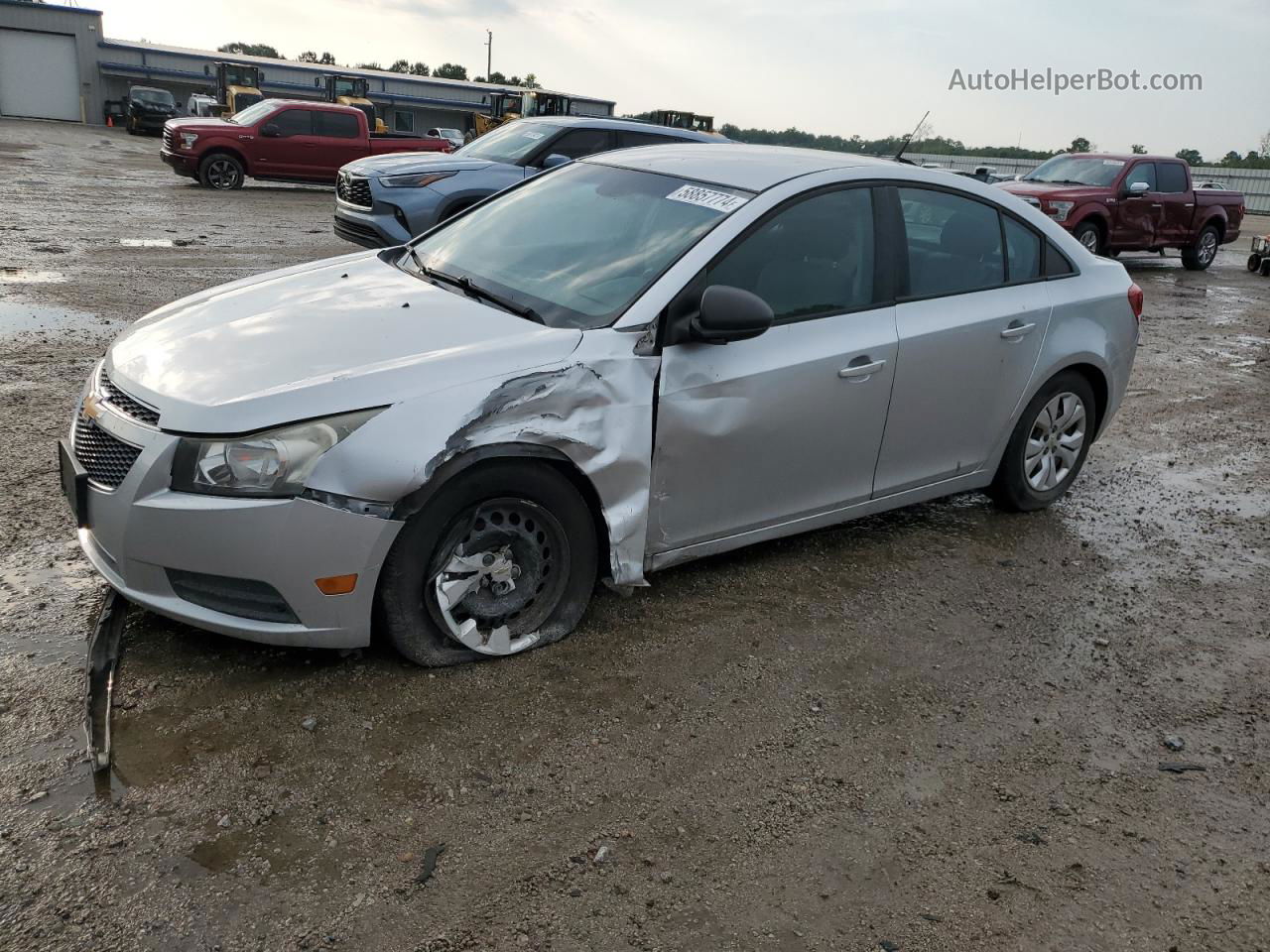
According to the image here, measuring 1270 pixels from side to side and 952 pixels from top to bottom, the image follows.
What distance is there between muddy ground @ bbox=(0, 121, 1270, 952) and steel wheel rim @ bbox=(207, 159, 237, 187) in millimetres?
16354

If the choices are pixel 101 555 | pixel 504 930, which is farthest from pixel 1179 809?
pixel 101 555

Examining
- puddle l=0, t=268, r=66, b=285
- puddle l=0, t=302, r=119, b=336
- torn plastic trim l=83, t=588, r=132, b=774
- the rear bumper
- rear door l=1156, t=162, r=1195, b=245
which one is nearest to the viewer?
torn plastic trim l=83, t=588, r=132, b=774

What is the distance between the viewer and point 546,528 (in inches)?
135

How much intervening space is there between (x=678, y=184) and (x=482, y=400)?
152 cm

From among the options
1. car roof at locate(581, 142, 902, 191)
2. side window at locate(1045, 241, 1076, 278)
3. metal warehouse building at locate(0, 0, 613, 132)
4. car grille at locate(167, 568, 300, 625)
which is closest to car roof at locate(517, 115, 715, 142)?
car roof at locate(581, 142, 902, 191)

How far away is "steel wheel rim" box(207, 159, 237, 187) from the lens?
19500 mm

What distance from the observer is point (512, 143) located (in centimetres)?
1166

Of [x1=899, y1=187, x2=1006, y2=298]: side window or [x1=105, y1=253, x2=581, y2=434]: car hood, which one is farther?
[x1=899, y1=187, x2=1006, y2=298]: side window

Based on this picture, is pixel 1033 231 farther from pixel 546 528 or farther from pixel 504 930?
pixel 504 930

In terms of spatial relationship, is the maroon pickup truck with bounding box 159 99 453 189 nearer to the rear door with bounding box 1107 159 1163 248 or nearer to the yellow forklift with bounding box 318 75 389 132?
the rear door with bounding box 1107 159 1163 248

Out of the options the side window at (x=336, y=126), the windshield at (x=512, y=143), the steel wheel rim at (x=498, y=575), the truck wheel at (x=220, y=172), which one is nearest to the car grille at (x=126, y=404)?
the steel wheel rim at (x=498, y=575)

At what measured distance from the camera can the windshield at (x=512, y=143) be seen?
1138cm

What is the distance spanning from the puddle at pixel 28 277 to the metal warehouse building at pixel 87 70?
4041 centimetres

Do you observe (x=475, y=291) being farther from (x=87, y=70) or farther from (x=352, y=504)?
(x=87, y=70)
